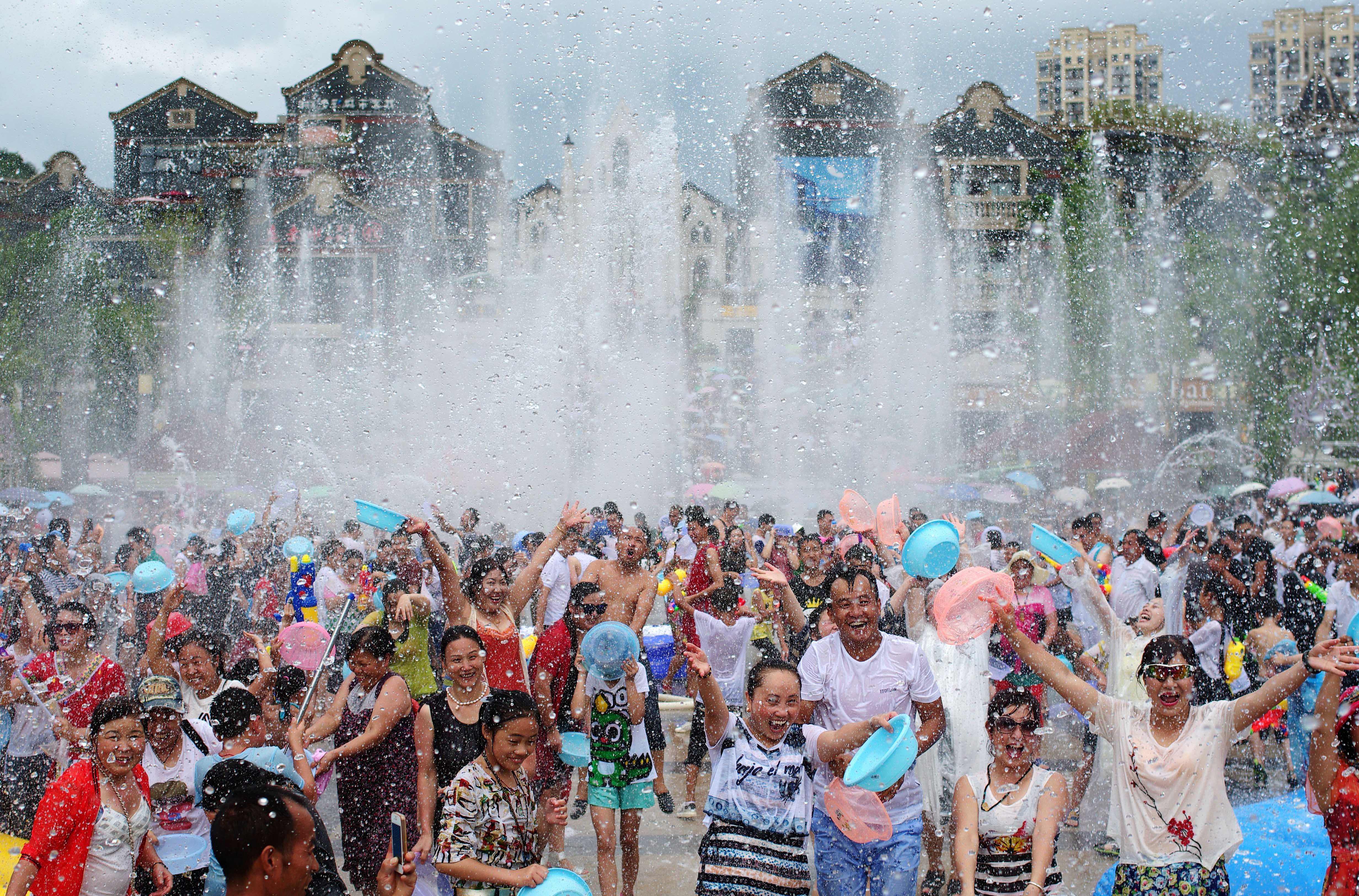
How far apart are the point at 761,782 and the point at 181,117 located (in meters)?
40.1

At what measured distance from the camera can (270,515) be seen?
54.3 ft

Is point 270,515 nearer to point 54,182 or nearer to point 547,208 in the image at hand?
point 547,208

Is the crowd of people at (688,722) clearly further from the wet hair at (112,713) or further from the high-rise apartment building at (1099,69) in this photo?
the high-rise apartment building at (1099,69)

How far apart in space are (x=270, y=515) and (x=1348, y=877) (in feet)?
52.0

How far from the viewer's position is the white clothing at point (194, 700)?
434 centimetres

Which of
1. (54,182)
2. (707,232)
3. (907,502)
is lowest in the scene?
(907,502)

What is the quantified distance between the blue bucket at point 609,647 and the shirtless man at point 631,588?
764mm

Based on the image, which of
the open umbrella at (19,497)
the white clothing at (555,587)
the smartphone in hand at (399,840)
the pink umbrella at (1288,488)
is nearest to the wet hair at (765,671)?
the smartphone in hand at (399,840)

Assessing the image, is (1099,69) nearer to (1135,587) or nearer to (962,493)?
(962,493)

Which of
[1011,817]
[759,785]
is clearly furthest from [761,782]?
[1011,817]

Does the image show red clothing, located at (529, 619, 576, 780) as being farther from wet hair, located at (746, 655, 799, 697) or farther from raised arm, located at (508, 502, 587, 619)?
wet hair, located at (746, 655, 799, 697)

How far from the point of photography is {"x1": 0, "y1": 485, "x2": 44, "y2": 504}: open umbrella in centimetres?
1905

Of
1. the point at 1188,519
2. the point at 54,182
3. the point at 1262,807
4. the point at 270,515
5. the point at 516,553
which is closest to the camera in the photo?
the point at 1262,807

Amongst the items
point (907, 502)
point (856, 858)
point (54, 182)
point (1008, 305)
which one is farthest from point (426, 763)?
point (54, 182)
